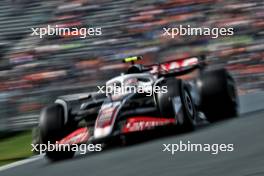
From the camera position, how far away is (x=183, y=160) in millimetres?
6430

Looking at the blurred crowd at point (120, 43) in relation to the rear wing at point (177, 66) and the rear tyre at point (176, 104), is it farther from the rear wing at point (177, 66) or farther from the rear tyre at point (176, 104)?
the rear tyre at point (176, 104)

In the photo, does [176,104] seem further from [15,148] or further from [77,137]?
[15,148]

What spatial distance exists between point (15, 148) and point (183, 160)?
4.66 meters

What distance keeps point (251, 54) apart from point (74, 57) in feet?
11.8

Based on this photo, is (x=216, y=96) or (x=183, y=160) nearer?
(x=183, y=160)

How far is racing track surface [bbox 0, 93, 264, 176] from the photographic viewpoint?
18.9 ft

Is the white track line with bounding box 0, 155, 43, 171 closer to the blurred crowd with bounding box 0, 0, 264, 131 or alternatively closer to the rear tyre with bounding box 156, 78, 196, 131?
the rear tyre with bounding box 156, 78, 196, 131

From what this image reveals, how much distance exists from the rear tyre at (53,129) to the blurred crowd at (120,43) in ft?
13.5

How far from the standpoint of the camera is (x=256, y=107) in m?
10.1

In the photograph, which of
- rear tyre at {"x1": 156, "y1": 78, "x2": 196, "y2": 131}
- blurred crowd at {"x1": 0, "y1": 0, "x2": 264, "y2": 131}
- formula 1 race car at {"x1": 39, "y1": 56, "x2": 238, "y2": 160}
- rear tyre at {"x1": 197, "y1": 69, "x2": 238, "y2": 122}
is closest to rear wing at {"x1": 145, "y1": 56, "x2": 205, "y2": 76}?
formula 1 race car at {"x1": 39, "y1": 56, "x2": 238, "y2": 160}

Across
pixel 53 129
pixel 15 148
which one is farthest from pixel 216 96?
pixel 15 148

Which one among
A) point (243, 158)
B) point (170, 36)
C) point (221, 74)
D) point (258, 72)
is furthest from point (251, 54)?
point (243, 158)

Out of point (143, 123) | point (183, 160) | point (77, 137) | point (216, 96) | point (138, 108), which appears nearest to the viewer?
point (183, 160)

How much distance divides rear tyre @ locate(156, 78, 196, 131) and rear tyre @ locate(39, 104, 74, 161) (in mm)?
1241
